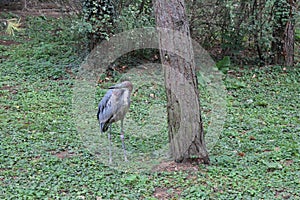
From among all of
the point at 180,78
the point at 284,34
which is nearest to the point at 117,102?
the point at 180,78

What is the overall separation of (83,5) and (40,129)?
11.4 ft

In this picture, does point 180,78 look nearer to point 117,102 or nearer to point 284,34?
point 117,102

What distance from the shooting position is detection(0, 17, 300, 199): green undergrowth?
468 centimetres

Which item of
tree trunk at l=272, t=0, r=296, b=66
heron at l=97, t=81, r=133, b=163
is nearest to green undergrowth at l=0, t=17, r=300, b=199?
tree trunk at l=272, t=0, r=296, b=66

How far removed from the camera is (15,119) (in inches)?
274

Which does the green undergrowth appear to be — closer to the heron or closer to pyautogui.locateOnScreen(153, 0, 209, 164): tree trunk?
pyautogui.locateOnScreen(153, 0, 209, 164): tree trunk

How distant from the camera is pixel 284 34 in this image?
31.7 ft

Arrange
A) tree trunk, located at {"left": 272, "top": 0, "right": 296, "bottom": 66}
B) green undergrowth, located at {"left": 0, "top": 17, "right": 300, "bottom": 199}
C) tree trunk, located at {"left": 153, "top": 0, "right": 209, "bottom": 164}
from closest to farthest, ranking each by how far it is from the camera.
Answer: green undergrowth, located at {"left": 0, "top": 17, "right": 300, "bottom": 199} → tree trunk, located at {"left": 153, "top": 0, "right": 209, "bottom": 164} → tree trunk, located at {"left": 272, "top": 0, "right": 296, "bottom": 66}

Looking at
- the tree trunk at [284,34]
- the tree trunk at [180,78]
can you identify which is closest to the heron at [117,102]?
the tree trunk at [180,78]

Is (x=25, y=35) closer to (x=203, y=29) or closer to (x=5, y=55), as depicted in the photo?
(x=5, y=55)

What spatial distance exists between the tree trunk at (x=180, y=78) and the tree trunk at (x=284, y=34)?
503 centimetres

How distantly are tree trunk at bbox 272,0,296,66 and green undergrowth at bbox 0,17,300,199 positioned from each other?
12.9 inches

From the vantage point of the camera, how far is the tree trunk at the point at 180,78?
495 centimetres

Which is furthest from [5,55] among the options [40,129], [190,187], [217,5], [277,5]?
[190,187]
